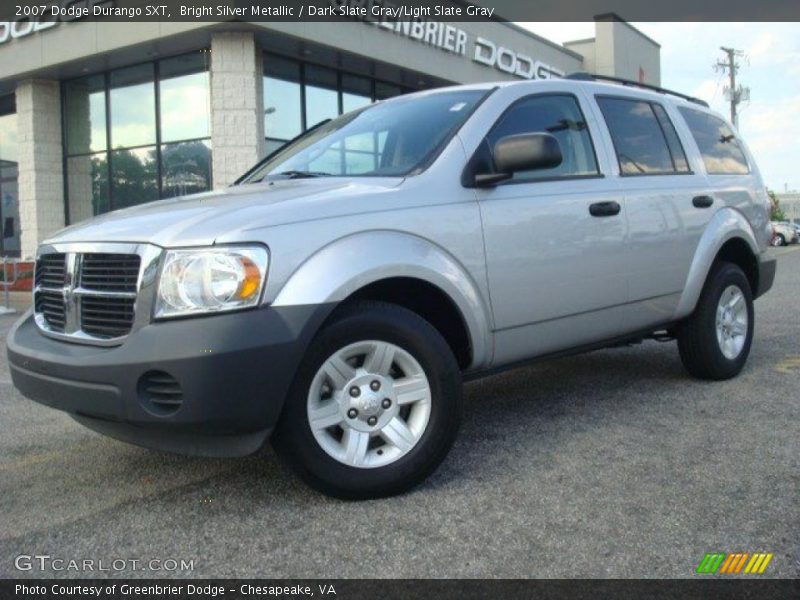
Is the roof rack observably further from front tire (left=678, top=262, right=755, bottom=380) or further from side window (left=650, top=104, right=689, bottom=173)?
front tire (left=678, top=262, right=755, bottom=380)

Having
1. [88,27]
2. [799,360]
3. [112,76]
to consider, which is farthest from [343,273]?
[112,76]

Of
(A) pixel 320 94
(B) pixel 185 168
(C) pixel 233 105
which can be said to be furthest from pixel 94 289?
(A) pixel 320 94

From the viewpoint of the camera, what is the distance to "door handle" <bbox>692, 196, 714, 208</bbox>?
4973 mm

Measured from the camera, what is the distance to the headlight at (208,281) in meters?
2.88

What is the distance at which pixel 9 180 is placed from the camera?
18.3 meters

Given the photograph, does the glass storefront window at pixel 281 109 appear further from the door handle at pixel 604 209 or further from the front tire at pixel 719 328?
the door handle at pixel 604 209

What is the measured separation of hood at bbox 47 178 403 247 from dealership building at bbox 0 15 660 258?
10259mm

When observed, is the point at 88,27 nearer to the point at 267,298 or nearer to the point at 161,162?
the point at 161,162

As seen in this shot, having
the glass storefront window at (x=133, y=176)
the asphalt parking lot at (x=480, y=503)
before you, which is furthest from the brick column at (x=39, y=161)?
the asphalt parking lot at (x=480, y=503)

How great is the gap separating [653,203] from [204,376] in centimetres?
296

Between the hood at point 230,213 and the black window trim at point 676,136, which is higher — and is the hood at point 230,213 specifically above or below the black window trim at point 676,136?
below

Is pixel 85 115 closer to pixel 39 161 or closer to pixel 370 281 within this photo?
pixel 39 161

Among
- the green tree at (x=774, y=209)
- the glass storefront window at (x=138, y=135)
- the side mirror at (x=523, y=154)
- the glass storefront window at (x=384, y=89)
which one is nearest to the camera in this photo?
the side mirror at (x=523, y=154)

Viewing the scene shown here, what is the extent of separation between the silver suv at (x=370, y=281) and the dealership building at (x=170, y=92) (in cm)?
947
